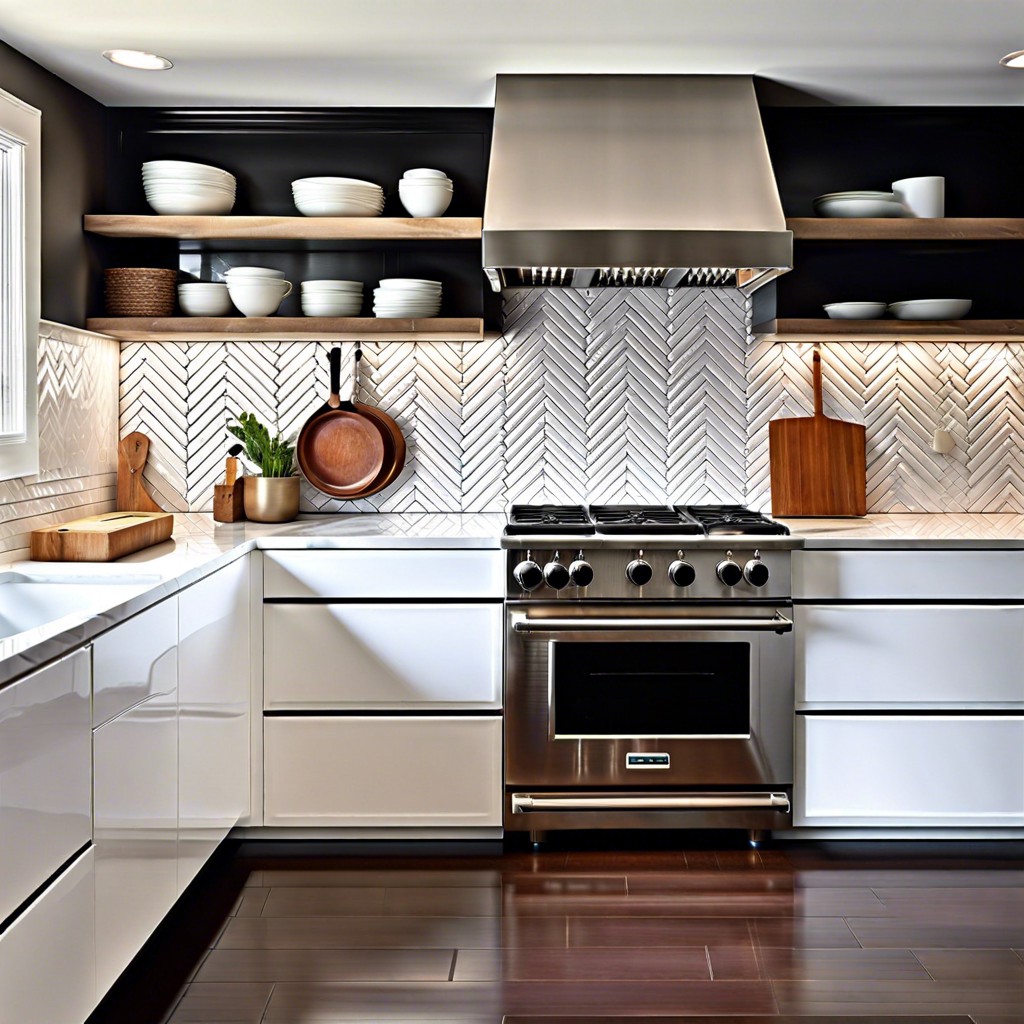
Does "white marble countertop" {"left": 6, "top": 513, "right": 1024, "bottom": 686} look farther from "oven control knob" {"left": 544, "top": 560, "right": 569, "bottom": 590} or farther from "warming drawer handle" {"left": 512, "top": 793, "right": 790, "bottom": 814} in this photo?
"warming drawer handle" {"left": 512, "top": 793, "right": 790, "bottom": 814}

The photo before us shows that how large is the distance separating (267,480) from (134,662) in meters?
1.40

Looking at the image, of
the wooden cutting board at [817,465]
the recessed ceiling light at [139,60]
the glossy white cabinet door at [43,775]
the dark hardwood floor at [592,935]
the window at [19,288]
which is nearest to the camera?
the glossy white cabinet door at [43,775]

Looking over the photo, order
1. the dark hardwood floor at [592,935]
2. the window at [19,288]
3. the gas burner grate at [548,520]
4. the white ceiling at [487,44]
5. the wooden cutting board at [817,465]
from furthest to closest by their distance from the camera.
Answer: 1. the wooden cutting board at [817,465]
2. the gas burner grate at [548,520]
3. the window at [19,288]
4. the white ceiling at [487,44]
5. the dark hardwood floor at [592,935]

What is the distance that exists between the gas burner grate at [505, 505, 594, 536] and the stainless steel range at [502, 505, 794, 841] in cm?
1

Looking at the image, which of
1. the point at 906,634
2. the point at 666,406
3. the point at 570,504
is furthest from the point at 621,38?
the point at 906,634

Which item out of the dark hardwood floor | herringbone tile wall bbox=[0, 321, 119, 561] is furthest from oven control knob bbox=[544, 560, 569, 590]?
herringbone tile wall bbox=[0, 321, 119, 561]

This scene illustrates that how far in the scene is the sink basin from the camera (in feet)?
8.18

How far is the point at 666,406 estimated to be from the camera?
3768mm

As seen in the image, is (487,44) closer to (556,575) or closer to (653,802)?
(556,575)

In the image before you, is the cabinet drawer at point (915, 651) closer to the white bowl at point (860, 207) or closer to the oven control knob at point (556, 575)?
the oven control knob at point (556, 575)

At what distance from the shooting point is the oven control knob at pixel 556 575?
3.02m

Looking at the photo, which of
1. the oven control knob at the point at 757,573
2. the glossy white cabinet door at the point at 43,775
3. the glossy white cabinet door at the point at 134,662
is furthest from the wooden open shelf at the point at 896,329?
the glossy white cabinet door at the point at 43,775

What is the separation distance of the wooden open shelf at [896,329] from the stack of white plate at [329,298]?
1.36 meters

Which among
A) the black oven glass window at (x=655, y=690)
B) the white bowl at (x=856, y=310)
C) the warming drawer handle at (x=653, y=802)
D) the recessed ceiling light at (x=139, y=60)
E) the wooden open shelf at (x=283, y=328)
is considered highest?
the recessed ceiling light at (x=139, y=60)
